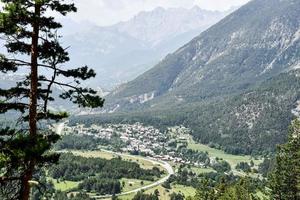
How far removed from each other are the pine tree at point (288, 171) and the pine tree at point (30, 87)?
1163 inches

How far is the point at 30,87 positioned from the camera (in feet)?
86.0

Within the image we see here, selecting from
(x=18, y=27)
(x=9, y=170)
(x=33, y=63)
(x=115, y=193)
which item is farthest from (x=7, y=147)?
(x=115, y=193)

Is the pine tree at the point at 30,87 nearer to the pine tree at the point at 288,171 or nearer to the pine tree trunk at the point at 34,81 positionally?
the pine tree trunk at the point at 34,81

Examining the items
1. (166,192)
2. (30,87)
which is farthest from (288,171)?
(166,192)

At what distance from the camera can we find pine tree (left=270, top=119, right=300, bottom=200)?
50.8 metres

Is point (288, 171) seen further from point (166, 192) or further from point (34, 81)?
point (166, 192)

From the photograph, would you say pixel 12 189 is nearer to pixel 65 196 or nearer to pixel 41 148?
pixel 41 148

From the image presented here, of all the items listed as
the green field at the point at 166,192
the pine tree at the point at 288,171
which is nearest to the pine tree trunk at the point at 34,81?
the pine tree at the point at 288,171

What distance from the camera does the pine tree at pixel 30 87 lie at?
2386cm

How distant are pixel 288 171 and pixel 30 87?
1349 inches

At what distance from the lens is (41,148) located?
2298 centimetres

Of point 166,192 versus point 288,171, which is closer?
point 288,171

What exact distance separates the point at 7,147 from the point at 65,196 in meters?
159

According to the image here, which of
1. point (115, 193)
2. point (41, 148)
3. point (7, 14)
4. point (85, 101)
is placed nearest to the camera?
point (41, 148)
